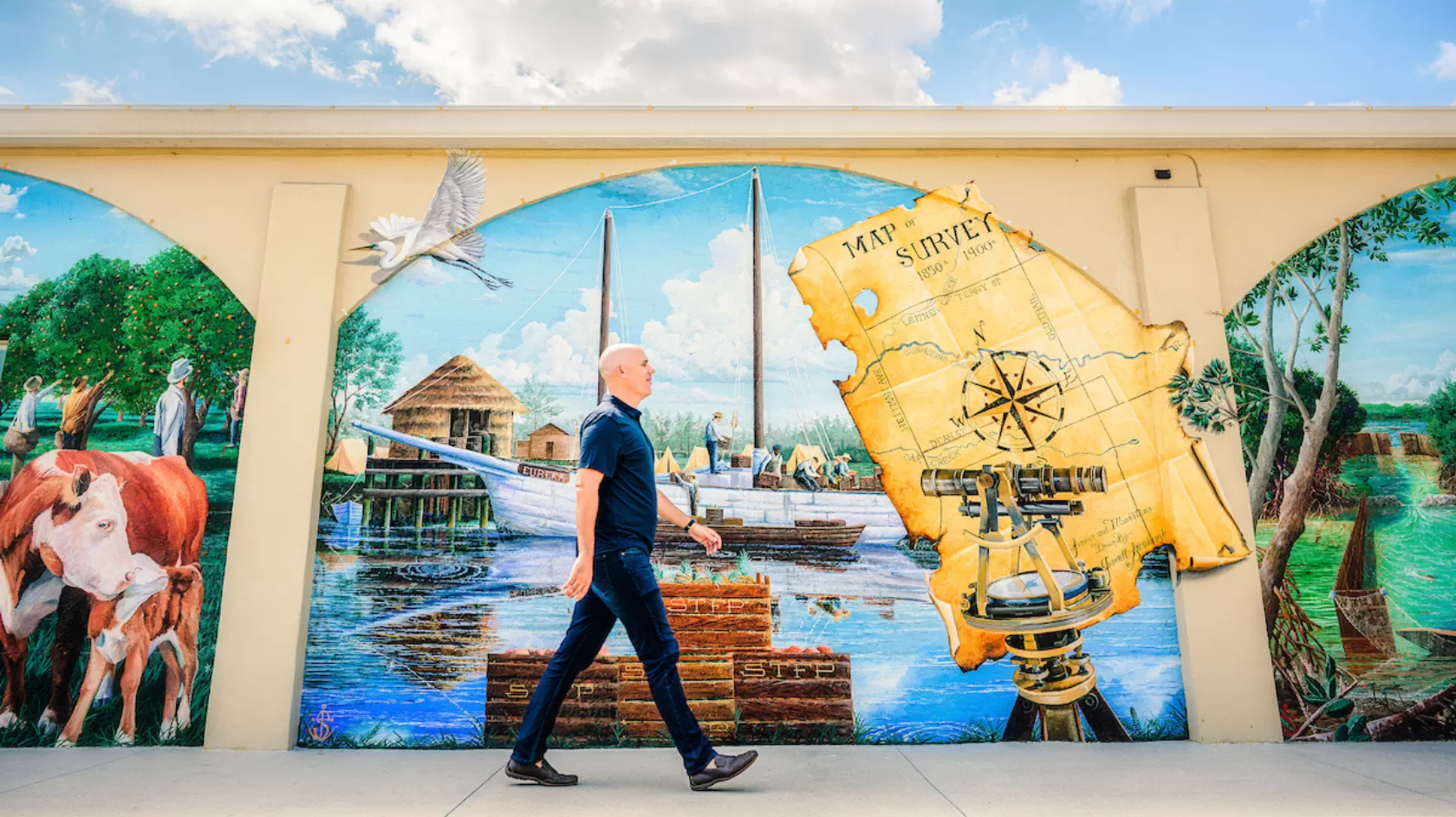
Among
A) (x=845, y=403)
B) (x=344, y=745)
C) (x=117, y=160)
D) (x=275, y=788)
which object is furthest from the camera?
(x=117, y=160)

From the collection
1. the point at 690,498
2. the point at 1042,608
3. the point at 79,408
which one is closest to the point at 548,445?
the point at 690,498

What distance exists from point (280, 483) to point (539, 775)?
6.96 ft

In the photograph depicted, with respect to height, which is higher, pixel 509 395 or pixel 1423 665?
pixel 509 395

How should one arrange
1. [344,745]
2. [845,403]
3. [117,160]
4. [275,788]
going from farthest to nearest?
[117,160], [845,403], [344,745], [275,788]

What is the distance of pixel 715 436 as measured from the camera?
421cm

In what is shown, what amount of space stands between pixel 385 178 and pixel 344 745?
299cm

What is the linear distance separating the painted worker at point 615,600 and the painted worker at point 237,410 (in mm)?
2276

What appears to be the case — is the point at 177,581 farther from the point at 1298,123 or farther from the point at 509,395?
the point at 1298,123

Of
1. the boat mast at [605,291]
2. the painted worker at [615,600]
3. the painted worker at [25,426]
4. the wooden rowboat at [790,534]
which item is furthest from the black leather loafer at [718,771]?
the painted worker at [25,426]

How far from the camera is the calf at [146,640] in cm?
389

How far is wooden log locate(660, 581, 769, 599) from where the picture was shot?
13.0 ft

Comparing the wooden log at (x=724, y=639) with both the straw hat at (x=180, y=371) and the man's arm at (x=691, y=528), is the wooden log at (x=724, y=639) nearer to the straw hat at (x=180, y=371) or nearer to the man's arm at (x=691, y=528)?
the man's arm at (x=691, y=528)

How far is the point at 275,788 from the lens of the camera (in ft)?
9.96

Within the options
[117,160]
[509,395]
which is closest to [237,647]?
[509,395]
